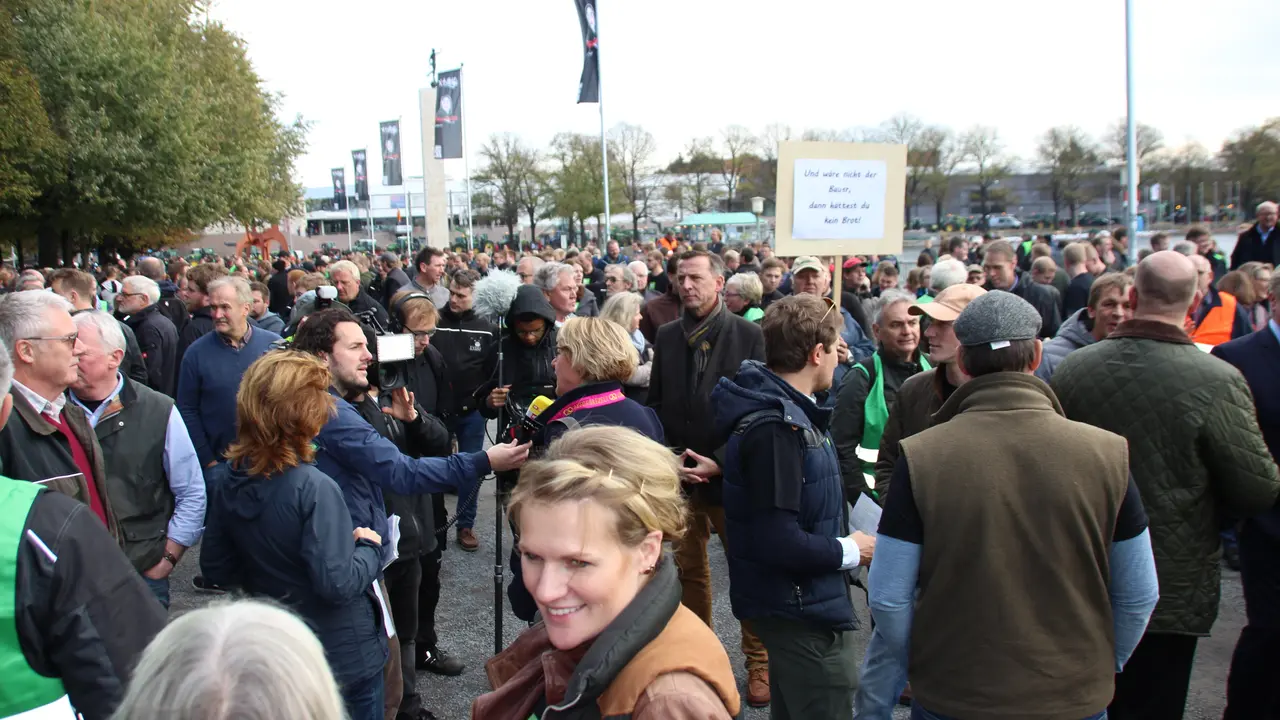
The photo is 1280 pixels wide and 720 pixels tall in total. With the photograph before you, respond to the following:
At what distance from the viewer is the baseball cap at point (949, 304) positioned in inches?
137

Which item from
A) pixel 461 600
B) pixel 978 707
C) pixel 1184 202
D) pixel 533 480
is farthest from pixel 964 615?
pixel 1184 202

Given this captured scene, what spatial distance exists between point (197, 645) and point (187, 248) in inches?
3293

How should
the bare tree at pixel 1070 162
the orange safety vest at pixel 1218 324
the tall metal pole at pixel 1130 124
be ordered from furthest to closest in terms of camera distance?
1. the bare tree at pixel 1070 162
2. the tall metal pole at pixel 1130 124
3. the orange safety vest at pixel 1218 324

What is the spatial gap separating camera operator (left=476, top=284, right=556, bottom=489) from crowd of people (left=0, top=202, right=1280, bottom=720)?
14.6 inches

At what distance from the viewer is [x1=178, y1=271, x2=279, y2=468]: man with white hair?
5.31 meters

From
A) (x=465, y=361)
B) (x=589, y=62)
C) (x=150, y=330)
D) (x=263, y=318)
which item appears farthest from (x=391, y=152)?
(x=465, y=361)

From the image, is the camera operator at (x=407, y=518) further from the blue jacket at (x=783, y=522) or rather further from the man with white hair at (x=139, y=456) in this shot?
the blue jacket at (x=783, y=522)

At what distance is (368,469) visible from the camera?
10.5 feet

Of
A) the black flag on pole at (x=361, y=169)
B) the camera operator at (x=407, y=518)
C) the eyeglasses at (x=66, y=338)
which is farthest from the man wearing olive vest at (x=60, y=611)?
the black flag on pole at (x=361, y=169)

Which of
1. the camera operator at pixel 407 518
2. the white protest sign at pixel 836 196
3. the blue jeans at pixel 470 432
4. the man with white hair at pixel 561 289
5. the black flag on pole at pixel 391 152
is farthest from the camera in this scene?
the black flag on pole at pixel 391 152

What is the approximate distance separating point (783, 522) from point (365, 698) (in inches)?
63.1

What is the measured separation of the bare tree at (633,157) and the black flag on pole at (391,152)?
28757 millimetres

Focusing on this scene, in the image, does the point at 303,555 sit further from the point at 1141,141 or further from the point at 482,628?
the point at 1141,141

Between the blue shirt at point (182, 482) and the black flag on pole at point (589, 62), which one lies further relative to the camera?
the black flag on pole at point (589, 62)
